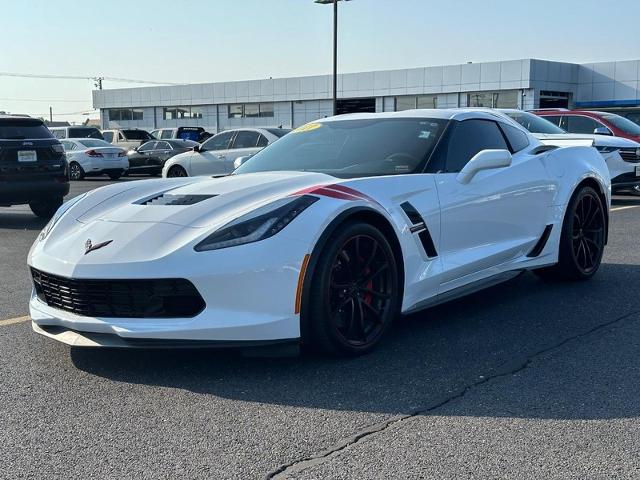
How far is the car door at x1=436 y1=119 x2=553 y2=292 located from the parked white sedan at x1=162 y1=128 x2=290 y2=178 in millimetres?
11221

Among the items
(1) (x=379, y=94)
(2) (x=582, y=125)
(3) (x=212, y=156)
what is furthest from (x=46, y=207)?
(1) (x=379, y=94)

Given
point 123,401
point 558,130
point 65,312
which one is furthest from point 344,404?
point 558,130

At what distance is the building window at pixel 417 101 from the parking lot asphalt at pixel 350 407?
44.6 m

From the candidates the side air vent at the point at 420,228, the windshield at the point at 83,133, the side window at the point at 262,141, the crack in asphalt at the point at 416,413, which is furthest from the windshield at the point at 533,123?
the windshield at the point at 83,133

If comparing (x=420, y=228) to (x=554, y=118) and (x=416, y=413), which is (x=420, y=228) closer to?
(x=416, y=413)

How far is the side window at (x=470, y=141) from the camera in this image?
5078 mm

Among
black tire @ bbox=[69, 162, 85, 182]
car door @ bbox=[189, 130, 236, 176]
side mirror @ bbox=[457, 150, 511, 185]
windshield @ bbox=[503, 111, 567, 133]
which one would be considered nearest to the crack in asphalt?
side mirror @ bbox=[457, 150, 511, 185]

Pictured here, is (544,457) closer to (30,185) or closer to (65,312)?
(65,312)

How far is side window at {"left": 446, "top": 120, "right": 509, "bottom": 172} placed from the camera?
5078 millimetres

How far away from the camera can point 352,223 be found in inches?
163

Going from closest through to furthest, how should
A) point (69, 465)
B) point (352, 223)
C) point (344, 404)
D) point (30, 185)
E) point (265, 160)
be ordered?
point (69, 465) → point (344, 404) → point (352, 223) → point (265, 160) → point (30, 185)

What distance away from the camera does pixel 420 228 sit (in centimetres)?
452

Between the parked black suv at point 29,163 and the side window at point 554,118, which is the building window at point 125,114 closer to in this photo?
the side window at point 554,118

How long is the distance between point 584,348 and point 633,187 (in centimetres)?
1010
